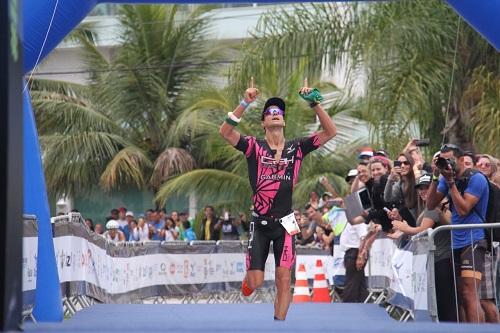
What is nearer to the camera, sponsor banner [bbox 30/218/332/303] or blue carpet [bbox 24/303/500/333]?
blue carpet [bbox 24/303/500/333]

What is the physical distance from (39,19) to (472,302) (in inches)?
196

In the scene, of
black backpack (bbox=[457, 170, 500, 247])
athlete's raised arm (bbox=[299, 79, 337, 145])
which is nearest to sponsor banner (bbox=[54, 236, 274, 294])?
athlete's raised arm (bbox=[299, 79, 337, 145])

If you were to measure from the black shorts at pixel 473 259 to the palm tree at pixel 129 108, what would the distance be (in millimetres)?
24056

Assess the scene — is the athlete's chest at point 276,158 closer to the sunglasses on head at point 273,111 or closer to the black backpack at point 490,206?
the sunglasses on head at point 273,111

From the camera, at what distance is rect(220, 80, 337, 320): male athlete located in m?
10.4

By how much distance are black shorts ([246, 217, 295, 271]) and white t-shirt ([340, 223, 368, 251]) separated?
21.6ft

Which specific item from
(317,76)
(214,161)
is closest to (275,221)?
(317,76)

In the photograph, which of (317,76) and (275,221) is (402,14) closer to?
(317,76)

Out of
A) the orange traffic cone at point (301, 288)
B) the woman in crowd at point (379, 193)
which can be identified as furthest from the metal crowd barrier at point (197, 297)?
the woman in crowd at point (379, 193)

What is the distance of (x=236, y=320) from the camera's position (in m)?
11.3

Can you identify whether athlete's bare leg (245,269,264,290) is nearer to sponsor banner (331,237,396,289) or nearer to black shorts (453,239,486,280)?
black shorts (453,239,486,280)

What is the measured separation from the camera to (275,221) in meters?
10.5

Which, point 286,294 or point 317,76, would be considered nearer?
point 286,294

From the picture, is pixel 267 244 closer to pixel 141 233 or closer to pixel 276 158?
pixel 276 158
